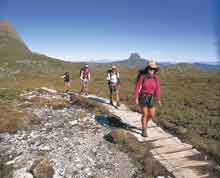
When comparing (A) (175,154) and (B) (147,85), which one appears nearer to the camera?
(A) (175,154)

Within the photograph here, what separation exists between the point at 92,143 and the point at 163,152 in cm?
255

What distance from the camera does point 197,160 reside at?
7.39 m

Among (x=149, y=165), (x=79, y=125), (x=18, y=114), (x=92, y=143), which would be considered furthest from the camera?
(x=18, y=114)

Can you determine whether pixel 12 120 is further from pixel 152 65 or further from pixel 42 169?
pixel 152 65

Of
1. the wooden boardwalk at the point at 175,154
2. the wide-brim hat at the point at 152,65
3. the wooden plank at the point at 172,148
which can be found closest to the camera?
the wooden boardwalk at the point at 175,154

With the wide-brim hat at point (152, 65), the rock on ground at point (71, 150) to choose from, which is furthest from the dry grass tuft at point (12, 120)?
the wide-brim hat at point (152, 65)

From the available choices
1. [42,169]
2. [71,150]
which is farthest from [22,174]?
[71,150]

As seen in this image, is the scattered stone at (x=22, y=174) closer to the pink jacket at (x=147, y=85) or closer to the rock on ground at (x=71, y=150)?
the rock on ground at (x=71, y=150)

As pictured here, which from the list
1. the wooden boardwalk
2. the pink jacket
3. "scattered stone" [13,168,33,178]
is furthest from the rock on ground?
the pink jacket

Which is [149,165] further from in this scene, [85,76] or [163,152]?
[85,76]

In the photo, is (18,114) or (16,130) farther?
(18,114)

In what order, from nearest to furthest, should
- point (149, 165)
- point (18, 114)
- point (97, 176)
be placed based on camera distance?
point (97, 176), point (149, 165), point (18, 114)

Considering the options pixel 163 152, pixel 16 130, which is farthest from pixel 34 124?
pixel 163 152

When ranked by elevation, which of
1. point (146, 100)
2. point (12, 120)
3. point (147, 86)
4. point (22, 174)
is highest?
point (147, 86)
